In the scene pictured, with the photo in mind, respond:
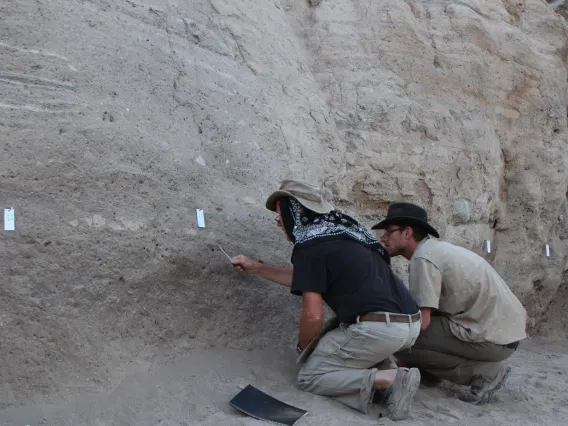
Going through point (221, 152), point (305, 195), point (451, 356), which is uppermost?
point (221, 152)

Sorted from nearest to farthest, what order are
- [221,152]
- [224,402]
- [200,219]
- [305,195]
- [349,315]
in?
[224,402], [349,315], [305,195], [200,219], [221,152]

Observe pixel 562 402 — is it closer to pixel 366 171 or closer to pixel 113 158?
pixel 366 171

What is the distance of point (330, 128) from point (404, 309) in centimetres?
175

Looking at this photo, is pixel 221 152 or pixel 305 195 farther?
pixel 221 152


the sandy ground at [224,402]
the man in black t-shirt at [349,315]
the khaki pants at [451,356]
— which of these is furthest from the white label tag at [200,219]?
the khaki pants at [451,356]

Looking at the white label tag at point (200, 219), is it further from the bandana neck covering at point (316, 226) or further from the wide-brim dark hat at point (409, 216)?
the wide-brim dark hat at point (409, 216)

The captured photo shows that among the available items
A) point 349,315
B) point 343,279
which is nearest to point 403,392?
point 349,315

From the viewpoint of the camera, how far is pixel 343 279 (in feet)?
11.4

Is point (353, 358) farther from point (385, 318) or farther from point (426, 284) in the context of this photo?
point (426, 284)

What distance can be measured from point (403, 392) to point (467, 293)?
761 mm

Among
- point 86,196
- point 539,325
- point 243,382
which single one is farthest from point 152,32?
point 539,325

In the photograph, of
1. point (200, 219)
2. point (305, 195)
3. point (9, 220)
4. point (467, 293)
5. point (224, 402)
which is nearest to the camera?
point (9, 220)

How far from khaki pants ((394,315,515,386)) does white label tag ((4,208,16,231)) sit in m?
2.17

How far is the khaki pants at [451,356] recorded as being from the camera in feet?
12.9
